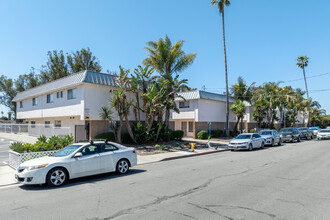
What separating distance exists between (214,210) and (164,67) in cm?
1779

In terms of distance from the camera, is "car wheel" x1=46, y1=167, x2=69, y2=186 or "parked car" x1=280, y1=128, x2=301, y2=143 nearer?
"car wheel" x1=46, y1=167, x2=69, y2=186

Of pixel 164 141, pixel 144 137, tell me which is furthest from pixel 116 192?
pixel 164 141

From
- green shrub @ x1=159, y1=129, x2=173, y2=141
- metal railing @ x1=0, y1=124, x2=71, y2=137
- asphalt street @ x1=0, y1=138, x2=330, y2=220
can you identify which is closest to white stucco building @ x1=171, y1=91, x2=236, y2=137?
green shrub @ x1=159, y1=129, x2=173, y2=141

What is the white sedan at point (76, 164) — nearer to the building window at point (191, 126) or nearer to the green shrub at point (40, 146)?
the green shrub at point (40, 146)

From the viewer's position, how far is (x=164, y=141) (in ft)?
71.7

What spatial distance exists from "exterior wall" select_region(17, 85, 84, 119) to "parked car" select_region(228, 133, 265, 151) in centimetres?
1232

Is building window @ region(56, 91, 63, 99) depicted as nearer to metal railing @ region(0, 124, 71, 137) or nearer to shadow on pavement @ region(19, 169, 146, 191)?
metal railing @ region(0, 124, 71, 137)

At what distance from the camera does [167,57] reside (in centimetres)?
2166

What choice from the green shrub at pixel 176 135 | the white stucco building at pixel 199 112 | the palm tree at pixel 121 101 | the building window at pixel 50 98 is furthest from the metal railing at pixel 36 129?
the white stucco building at pixel 199 112

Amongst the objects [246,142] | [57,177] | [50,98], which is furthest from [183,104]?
[57,177]

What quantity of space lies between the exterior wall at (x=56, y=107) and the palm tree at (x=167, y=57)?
22.7ft

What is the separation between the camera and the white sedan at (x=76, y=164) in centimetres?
765

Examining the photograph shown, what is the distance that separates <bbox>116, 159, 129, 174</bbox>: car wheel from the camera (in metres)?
9.62

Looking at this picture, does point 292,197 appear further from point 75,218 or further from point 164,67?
point 164,67
